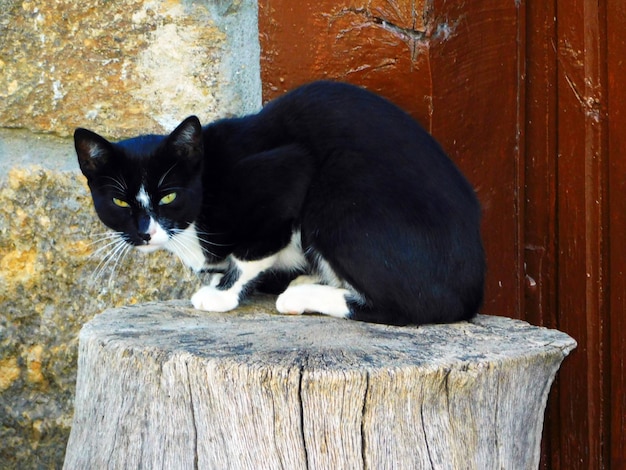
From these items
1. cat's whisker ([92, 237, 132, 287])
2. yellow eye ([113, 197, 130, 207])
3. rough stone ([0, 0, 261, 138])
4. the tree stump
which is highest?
rough stone ([0, 0, 261, 138])

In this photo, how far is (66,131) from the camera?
6.44 feet

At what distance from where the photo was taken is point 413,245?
1.69m

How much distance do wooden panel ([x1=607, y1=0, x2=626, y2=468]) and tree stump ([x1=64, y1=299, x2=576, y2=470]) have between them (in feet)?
1.47

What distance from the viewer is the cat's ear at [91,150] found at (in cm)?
176

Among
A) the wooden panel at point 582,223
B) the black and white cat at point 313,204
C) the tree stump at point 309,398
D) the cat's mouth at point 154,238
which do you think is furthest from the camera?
the wooden panel at point 582,223

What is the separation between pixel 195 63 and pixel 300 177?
0.42m

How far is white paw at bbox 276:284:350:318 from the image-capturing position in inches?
68.9

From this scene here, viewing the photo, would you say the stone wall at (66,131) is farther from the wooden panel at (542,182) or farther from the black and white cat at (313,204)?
the wooden panel at (542,182)

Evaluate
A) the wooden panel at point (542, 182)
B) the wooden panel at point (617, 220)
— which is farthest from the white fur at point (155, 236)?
the wooden panel at point (617, 220)

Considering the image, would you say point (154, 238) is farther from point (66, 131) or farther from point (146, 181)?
point (66, 131)

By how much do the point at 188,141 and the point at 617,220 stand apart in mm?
917

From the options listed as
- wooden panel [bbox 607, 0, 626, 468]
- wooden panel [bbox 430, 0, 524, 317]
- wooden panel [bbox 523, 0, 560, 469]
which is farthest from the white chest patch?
wooden panel [bbox 607, 0, 626, 468]

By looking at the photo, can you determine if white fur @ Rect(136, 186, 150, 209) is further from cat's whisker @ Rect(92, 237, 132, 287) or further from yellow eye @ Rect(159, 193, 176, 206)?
cat's whisker @ Rect(92, 237, 132, 287)

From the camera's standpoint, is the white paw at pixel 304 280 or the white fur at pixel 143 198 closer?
the white fur at pixel 143 198
